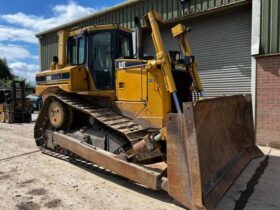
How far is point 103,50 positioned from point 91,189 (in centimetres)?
277

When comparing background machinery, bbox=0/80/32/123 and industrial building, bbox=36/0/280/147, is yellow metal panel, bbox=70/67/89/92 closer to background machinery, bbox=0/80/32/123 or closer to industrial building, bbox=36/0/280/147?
industrial building, bbox=36/0/280/147

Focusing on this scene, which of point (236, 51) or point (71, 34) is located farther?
point (236, 51)

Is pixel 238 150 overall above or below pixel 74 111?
below

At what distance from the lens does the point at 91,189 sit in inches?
194

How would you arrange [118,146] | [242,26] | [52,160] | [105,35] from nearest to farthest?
[118,146] < [105,35] < [52,160] < [242,26]

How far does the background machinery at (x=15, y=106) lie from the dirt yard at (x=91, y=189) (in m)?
8.25

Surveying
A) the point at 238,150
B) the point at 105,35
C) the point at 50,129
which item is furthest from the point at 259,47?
the point at 50,129

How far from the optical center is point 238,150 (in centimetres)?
619

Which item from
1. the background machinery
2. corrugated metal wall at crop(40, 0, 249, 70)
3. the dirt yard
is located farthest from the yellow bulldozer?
the background machinery

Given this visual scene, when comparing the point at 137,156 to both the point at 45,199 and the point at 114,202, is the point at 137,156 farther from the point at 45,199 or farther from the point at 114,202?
the point at 45,199

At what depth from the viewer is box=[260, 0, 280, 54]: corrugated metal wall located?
8047mm

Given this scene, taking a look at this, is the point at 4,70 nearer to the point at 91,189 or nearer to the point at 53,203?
the point at 91,189

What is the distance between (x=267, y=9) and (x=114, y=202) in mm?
6697

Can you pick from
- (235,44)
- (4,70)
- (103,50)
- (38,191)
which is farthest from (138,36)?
(4,70)
